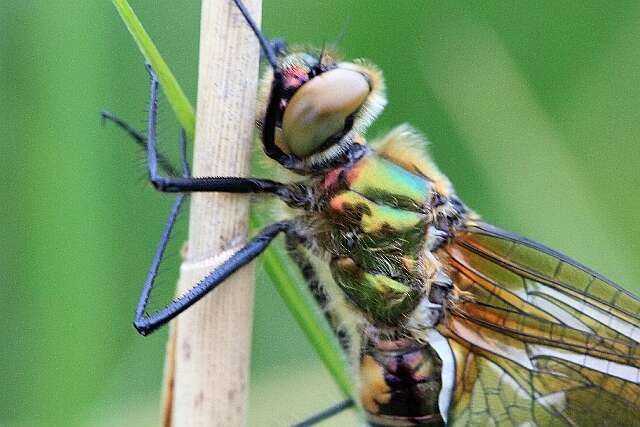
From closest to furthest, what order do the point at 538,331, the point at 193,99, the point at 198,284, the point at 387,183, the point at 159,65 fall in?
the point at 159,65
the point at 198,284
the point at 387,183
the point at 538,331
the point at 193,99

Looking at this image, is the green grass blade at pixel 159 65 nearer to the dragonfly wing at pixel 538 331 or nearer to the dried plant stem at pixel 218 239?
the dried plant stem at pixel 218 239

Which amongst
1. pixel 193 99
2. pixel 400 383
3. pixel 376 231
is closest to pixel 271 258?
pixel 376 231

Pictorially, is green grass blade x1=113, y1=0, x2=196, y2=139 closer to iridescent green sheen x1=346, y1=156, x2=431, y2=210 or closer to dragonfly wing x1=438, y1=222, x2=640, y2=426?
iridescent green sheen x1=346, y1=156, x2=431, y2=210

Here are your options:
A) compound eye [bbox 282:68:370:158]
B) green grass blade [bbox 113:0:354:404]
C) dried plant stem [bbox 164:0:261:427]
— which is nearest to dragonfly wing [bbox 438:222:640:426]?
green grass blade [bbox 113:0:354:404]

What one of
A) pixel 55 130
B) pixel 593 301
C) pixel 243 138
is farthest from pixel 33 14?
pixel 593 301

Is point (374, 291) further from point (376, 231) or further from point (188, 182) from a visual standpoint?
point (188, 182)

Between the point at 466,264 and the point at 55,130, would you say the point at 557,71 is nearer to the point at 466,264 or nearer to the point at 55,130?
the point at 466,264

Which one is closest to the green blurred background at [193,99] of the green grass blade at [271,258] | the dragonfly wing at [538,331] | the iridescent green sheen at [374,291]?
the iridescent green sheen at [374,291]
